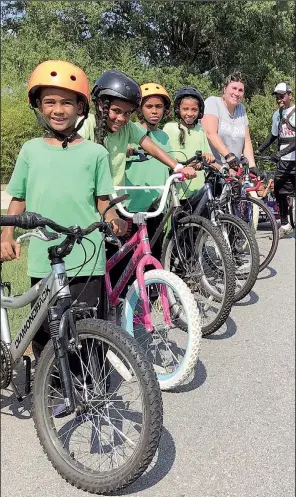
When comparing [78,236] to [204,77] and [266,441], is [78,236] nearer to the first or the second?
[266,441]

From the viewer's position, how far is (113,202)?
2.09m

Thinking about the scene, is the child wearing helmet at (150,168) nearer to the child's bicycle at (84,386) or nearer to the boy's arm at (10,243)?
the boy's arm at (10,243)

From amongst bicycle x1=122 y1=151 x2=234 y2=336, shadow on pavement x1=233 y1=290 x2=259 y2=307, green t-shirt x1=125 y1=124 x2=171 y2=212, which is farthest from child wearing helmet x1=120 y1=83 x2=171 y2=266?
shadow on pavement x1=233 y1=290 x2=259 y2=307

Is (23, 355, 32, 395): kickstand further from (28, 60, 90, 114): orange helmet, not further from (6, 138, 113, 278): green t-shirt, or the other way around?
(28, 60, 90, 114): orange helmet

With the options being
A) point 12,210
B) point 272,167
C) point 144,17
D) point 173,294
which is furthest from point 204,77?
point 12,210

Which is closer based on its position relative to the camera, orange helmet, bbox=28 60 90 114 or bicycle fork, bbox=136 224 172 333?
orange helmet, bbox=28 60 90 114

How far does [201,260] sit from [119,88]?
151cm

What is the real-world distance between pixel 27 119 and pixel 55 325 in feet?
14.1

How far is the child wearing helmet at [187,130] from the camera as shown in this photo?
394 centimetres

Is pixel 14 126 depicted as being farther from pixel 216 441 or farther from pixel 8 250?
pixel 216 441

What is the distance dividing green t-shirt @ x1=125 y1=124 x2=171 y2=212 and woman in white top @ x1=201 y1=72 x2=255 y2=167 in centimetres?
78

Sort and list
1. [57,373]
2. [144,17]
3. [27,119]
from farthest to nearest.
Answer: [27,119], [144,17], [57,373]

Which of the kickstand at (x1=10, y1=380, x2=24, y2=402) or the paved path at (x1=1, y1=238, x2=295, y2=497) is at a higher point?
the kickstand at (x1=10, y1=380, x2=24, y2=402)

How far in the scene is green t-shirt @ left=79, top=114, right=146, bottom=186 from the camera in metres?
2.86
